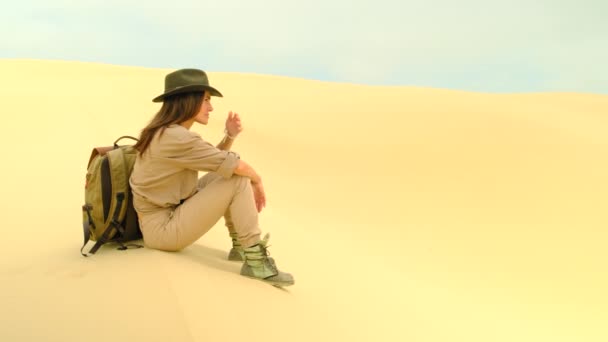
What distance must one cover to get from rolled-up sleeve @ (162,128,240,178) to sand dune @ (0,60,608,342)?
0.58 m

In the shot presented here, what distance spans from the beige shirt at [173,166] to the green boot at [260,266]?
0.52 m

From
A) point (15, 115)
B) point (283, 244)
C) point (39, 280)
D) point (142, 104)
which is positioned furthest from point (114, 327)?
point (142, 104)

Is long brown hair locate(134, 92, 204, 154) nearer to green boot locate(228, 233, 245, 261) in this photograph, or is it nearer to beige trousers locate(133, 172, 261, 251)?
beige trousers locate(133, 172, 261, 251)

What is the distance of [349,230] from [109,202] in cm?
486

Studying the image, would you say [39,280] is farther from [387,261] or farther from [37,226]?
[387,261]

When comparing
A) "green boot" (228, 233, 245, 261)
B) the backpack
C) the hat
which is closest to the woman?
the hat

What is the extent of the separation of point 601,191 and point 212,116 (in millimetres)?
7577

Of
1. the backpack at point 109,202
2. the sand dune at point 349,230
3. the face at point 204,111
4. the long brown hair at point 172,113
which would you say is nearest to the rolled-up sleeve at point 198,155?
the long brown hair at point 172,113

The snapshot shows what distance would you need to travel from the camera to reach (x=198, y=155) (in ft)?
11.7

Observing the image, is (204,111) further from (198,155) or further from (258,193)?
(258,193)

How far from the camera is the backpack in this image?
3793 mm

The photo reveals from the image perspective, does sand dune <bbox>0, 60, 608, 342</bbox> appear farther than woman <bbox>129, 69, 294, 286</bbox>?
No

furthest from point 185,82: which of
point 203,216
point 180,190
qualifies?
point 203,216

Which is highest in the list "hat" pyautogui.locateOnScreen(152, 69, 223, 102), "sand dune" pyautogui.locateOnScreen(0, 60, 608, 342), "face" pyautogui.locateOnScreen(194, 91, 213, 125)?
"hat" pyautogui.locateOnScreen(152, 69, 223, 102)
